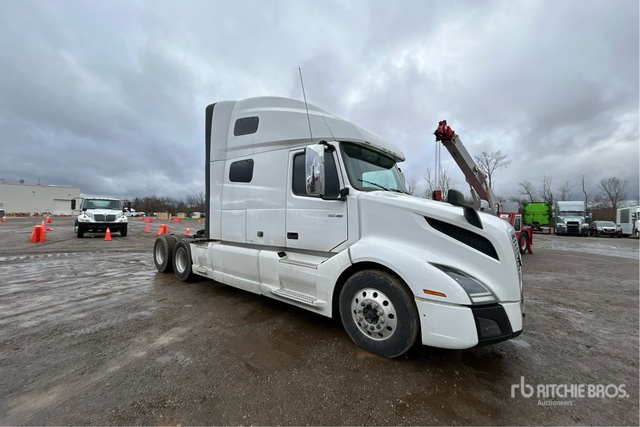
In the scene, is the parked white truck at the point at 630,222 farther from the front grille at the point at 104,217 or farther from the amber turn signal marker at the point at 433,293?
the front grille at the point at 104,217

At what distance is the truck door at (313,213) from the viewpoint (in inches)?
130

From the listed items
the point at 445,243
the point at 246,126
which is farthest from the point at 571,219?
the point at 246,126

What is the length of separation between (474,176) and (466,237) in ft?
23.5

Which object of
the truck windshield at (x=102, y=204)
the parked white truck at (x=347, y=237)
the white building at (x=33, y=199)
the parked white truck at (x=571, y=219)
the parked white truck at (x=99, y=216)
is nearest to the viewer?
the parked white truck at (x=347, y=237)

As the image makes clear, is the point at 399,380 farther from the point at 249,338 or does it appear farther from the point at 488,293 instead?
the point at 249,338

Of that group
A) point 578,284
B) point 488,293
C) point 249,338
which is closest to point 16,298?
point 249,338

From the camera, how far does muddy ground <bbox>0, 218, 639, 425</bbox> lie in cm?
208

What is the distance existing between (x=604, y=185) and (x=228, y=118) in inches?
3053

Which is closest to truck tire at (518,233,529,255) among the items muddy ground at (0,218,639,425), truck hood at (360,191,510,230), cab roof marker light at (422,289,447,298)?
muddy ground at (0,218,639,425)

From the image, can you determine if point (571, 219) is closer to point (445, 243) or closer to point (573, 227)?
point (573, 227)

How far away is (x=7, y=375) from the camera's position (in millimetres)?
2457

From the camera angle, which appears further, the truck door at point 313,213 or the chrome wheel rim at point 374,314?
the truck door at point 313,213

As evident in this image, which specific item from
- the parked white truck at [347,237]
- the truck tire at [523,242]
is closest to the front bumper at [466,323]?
the parked white truck at [347,237]

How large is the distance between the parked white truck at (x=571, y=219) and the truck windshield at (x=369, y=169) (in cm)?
2979
